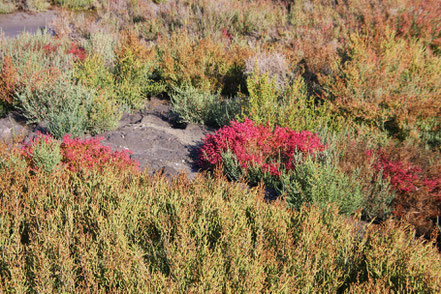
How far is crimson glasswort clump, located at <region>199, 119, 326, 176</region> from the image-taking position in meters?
4.80

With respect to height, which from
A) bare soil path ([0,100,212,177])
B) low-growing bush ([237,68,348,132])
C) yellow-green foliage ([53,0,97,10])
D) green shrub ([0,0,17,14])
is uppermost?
low-growing bush ([237,68,348,132])

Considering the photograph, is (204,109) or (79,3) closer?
(204,109)

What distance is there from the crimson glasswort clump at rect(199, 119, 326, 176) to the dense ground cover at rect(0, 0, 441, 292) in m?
0.02

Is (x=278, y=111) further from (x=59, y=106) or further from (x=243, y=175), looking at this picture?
(x=59, y=106)

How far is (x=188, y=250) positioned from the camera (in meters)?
2.74

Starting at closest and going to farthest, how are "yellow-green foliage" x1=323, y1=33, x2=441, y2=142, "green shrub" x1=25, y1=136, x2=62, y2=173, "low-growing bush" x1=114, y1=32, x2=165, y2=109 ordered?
"green shrub" x1=25, y1=136, x2=62, y2=173, "yellow-green foliage" x1=323, y1=33, x2=441, y2=142, "low-growing bush" x1=114, y1=32, x2=165, y2=109

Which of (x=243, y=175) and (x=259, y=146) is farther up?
(x=259, y=146)

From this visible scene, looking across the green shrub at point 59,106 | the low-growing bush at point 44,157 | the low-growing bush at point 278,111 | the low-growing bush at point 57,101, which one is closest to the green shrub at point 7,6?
the low-growing bush at point 57,101

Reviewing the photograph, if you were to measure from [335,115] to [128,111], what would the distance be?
388 cm

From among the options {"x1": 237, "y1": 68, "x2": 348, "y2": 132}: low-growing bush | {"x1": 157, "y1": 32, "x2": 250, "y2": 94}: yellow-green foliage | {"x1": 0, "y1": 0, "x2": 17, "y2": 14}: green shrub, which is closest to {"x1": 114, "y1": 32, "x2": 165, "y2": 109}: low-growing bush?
{"x1": 157, "y1": 32, "x2": 250, "y2": 94}: yellow-green foliage

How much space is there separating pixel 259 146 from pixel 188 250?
2556 millimetres

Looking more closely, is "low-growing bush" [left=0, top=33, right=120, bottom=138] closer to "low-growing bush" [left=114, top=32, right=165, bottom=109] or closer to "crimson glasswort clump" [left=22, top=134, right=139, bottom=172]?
"low-growing bush" [left=114, top=32, right=165, bottom=109]

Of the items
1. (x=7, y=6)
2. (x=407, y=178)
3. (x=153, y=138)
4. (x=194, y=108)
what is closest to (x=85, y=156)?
(x=153, y=138)

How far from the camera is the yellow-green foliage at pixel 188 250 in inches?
95.1
